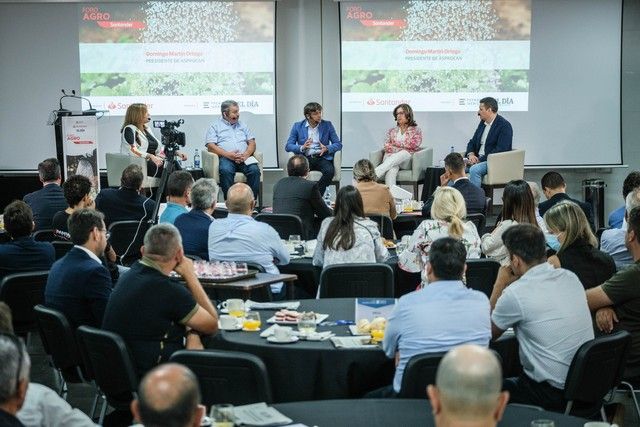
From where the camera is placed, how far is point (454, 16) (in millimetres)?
14227

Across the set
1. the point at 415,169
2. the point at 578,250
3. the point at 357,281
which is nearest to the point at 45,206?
the point at 357,281

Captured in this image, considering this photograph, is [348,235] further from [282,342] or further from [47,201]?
[47,201]

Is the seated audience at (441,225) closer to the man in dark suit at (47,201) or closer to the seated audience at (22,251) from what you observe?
the seated audience at (22,251)

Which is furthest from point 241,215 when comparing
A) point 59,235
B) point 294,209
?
point 294,209

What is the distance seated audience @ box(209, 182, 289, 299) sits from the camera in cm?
723

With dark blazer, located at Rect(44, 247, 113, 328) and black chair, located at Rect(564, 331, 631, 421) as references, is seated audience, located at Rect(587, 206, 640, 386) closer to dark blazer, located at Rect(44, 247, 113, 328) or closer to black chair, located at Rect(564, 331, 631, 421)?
black chair, located at Rect(564, 331, 631, 421)

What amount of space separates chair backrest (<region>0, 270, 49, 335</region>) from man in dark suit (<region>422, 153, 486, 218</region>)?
409 cm

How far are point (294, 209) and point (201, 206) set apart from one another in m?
1.93

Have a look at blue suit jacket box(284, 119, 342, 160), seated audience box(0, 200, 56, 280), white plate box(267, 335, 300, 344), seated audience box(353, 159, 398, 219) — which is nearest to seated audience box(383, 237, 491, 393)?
white plate box(267, 335, 300, 344)

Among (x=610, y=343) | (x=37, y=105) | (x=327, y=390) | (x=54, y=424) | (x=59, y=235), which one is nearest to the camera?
(x=54, y=424)

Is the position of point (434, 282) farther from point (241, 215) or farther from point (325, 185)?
point (325, 185)

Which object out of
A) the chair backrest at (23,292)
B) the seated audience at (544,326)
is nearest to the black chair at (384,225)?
the chair backrest at (23,292)

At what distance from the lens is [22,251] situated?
23.2 feet

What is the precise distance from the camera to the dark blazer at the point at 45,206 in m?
9.00
